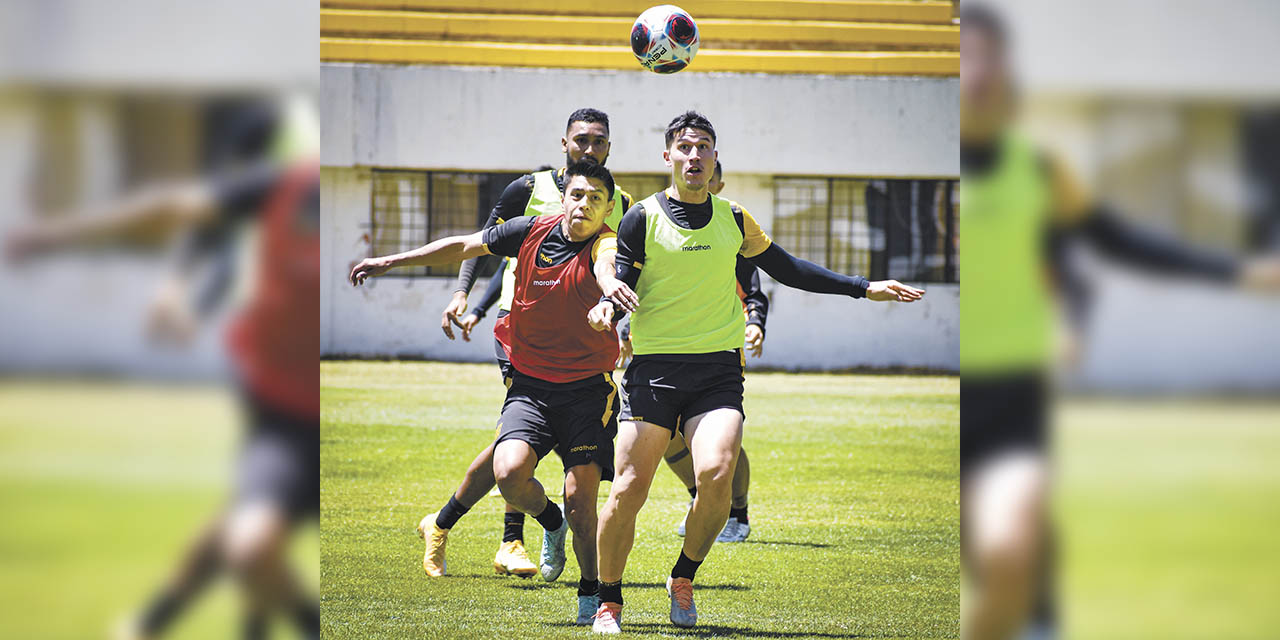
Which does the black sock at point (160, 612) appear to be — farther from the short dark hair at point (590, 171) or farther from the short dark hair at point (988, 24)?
the short dark hair at point (590, 171)

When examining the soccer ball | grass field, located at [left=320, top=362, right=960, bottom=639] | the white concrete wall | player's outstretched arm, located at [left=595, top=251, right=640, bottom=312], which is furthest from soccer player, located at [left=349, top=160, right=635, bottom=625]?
the white concrete wall

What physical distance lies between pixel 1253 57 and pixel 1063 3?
0.26 m

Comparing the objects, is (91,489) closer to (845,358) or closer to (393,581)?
(393,581)

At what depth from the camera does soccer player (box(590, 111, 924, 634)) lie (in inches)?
166

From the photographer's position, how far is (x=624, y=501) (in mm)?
4219

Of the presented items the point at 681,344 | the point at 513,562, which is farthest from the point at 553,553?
the point at 681,344

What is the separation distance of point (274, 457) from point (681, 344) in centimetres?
254

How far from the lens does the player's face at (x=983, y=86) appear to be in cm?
176

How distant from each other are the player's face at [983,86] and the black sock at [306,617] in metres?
1.13

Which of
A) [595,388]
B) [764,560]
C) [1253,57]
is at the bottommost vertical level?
[764,560]

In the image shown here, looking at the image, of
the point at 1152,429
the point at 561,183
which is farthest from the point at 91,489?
the point at 561,183

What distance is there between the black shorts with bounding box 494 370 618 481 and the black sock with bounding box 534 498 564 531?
283 millimetres

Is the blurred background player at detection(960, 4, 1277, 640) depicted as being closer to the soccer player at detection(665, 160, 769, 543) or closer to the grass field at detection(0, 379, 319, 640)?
the grass field at detection(0, 379, 319, 640)

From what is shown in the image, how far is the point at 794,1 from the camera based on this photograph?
50.5ft
